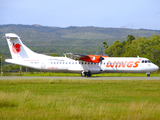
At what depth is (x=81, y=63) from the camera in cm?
3278

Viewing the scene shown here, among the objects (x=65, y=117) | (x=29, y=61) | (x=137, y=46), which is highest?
(x=137, y=46)

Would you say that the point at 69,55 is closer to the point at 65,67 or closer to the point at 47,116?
the point at 65,67

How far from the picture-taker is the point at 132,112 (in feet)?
31.1

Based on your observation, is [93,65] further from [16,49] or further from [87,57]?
[16,49]

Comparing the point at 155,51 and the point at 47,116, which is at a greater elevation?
the point at 155,51

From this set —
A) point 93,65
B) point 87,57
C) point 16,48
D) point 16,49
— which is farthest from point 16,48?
point 93,65

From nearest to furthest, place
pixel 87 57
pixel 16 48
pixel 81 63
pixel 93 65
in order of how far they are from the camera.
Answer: pixel 87 57 < pixel 93 65 < pixel 81 63 < pixel 16 48

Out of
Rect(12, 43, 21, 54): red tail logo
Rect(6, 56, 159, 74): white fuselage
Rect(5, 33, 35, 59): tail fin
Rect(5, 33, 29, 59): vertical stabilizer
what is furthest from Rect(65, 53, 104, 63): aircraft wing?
Rect(12, 43, 21, 54): red tail logo

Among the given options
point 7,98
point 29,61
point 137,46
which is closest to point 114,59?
point 29,61

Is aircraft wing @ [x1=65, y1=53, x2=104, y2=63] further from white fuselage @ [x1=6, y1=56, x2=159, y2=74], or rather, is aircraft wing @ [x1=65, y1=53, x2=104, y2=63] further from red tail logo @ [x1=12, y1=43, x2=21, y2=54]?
red tail logo @ [x1=12, y1=43, x2=21, y2=54]

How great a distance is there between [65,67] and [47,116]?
24072mm

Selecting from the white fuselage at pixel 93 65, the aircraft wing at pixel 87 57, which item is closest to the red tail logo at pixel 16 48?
the white fuselage at pixel 93 65

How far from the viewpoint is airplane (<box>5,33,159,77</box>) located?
31875 mm

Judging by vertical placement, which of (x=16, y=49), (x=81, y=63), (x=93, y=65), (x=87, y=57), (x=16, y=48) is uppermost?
(x=16, y=48)
